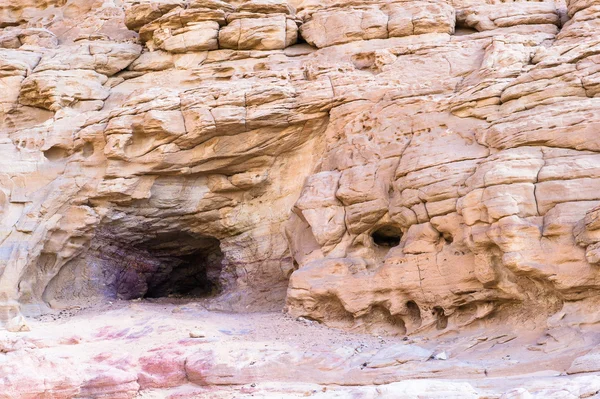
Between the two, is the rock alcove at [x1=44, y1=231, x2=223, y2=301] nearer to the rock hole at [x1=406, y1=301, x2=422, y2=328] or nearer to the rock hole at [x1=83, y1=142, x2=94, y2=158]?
the rock hole at [x1=83, y1=142, x2=94, y2=158]

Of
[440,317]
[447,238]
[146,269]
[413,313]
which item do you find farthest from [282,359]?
[146,269]

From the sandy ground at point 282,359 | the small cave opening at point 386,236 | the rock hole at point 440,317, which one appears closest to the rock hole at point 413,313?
the rock hole at point 440,317

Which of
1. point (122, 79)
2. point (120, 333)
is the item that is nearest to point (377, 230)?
point (120, 333)

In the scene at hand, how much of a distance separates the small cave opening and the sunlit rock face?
0.04 m

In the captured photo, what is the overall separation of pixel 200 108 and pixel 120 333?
5.08m

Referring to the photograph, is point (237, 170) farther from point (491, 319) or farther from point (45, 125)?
point (491, 319)

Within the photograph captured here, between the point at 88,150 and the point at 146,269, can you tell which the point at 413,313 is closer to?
the point at 146,269

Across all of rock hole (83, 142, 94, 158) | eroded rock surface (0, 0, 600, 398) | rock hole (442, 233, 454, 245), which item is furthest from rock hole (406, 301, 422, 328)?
rock hole (83, 142, 94, 158)

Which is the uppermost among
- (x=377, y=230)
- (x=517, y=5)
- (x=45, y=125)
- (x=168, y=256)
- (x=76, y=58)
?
(x=517, y=5)

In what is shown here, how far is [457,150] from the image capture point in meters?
11.8

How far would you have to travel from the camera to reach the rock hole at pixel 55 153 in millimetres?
15328

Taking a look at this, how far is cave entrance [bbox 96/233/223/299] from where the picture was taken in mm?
16188

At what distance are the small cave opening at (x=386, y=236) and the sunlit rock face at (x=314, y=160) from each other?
0.13 feet

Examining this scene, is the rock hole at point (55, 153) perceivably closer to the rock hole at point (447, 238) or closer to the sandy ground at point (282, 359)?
the sandy ground at point (282, 359)
